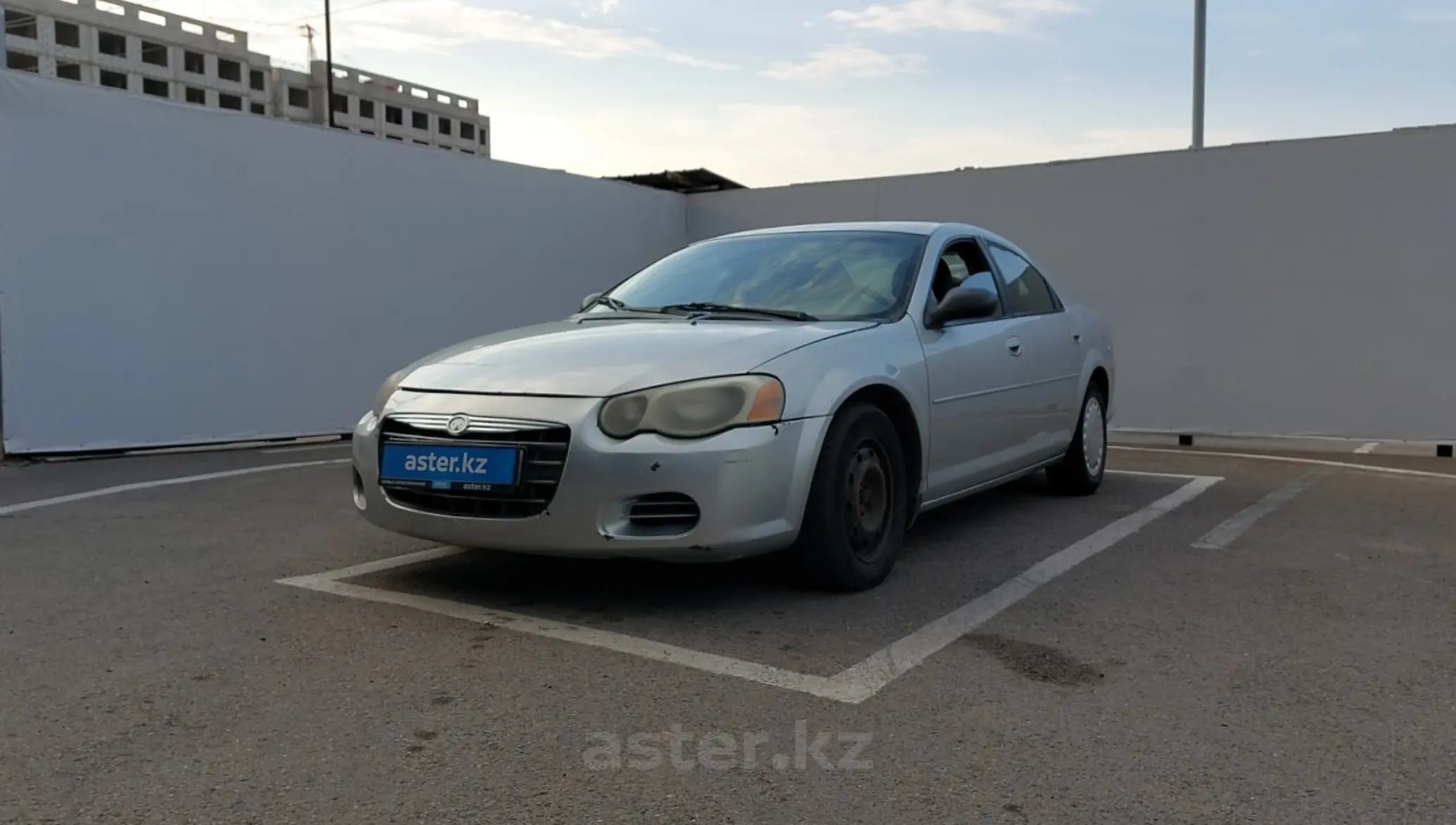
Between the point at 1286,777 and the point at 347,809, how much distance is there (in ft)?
6.66

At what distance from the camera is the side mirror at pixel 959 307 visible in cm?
465

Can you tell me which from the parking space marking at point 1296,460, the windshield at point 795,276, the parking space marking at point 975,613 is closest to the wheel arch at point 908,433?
the windshield at point 795,276

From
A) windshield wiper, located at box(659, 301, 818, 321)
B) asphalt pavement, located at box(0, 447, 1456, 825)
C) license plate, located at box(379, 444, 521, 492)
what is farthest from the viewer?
windshield wiper, located at box(659, 301, 818, 321)

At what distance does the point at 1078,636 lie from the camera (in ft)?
12.0

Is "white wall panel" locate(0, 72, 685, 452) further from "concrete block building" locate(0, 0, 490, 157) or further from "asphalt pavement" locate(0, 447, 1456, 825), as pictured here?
Answer: "concrete block building" locate(0, 0, 490, 157)

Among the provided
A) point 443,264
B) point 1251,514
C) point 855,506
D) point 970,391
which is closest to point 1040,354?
point 970,391

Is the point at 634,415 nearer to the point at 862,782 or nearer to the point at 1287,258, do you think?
the point at 862,782

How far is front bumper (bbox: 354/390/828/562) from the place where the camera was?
141 inches

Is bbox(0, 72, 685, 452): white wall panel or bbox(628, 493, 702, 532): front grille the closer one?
bbox(628, 493, 702, 532): front grille

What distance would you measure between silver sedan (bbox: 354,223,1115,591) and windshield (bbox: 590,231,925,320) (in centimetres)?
1

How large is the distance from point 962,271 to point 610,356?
2.08 metres

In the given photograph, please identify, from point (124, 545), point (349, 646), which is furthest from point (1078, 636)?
point (124, 545)

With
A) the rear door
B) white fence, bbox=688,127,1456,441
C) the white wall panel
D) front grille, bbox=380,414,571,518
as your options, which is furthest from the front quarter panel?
the white wall panel

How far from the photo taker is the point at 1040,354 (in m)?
5.61
